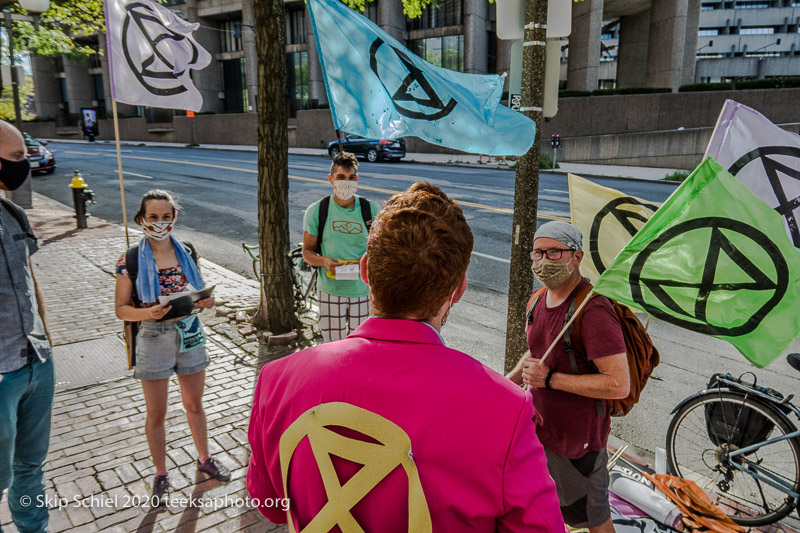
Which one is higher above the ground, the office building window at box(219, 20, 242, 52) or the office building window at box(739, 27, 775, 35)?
the office building window at box(739, 27, 775, 35)

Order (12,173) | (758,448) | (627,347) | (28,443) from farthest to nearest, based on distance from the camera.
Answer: (758,448), (28,443), (12,173), (627,347)

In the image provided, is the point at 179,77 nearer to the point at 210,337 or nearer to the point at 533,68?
the point at 210,337

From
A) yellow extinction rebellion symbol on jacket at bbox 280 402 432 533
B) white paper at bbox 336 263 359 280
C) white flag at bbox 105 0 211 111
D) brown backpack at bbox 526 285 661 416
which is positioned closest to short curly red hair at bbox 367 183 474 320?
yellow extinction rebellion symbol on jacket at bbox 280 402 432 533

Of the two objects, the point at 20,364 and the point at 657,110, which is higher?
the point at 657,110

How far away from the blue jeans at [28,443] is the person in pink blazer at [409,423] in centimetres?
213

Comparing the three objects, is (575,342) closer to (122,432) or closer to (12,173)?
(12,173)

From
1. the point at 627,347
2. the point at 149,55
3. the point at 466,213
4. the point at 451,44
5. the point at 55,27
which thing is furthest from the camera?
the point at 451,44

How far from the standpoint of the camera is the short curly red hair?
1.36 metres

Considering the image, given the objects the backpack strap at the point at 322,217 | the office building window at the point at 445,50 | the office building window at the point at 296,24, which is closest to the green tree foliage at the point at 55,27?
the backpack strap at the point at 322,217

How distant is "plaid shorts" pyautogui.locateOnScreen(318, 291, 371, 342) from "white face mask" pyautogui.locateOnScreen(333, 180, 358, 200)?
2.75 feet

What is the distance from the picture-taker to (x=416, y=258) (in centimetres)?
136

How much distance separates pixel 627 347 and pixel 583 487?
28.7 inches

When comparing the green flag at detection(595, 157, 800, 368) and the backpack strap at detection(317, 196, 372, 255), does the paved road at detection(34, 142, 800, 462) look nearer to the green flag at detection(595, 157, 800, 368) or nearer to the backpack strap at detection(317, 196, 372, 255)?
the green flag at detection(595, 157, 800, 368)

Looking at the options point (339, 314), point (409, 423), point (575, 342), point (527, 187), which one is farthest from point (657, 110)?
point (409, 423)
